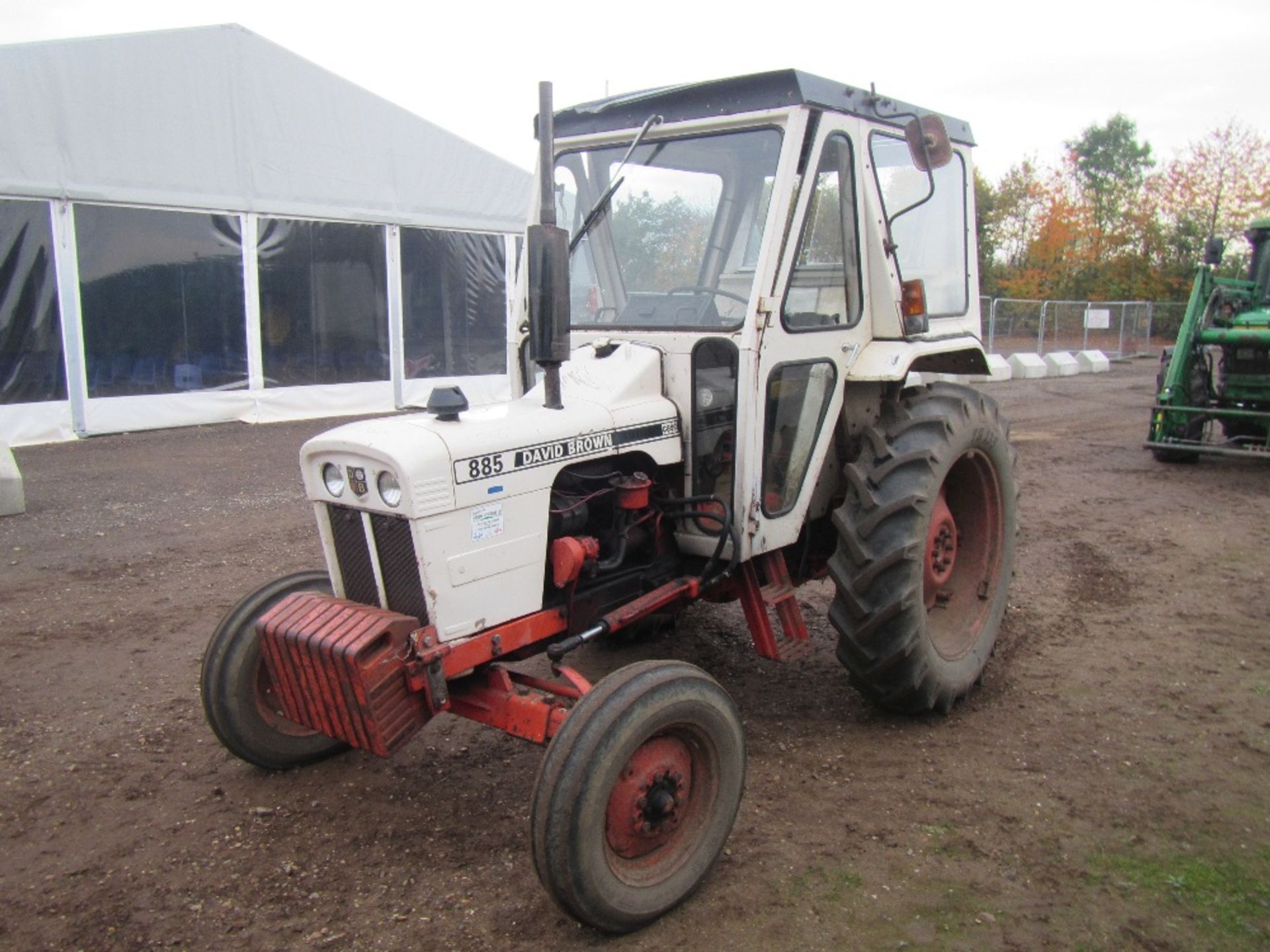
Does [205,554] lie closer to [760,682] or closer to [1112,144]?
[760,682]

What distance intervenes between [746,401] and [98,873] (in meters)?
2.56

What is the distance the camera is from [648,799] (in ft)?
9.31


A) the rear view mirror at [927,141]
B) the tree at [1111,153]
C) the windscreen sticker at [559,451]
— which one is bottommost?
the windscreen sticker at [559,451]

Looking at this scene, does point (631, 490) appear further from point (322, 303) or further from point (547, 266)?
point (322, 303)

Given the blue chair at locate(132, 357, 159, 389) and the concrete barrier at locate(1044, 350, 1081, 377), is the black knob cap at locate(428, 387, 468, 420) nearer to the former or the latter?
the blue chair at locate(132, 357, 159, 389)

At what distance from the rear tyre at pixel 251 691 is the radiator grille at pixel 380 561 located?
32cm

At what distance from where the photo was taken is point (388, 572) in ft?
10.0

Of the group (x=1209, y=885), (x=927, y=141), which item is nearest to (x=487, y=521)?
(x=927, y=141)

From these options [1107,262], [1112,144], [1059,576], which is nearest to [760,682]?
[1059,576]

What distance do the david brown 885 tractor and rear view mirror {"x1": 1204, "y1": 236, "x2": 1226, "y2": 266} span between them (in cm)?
665

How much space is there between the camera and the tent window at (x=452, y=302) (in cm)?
1367

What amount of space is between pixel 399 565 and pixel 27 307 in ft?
31.4

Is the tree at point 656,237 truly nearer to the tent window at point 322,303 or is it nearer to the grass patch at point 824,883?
the grass patch at point 824,883

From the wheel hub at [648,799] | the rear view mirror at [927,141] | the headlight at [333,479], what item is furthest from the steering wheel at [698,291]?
the wheel hub at [648,799]
